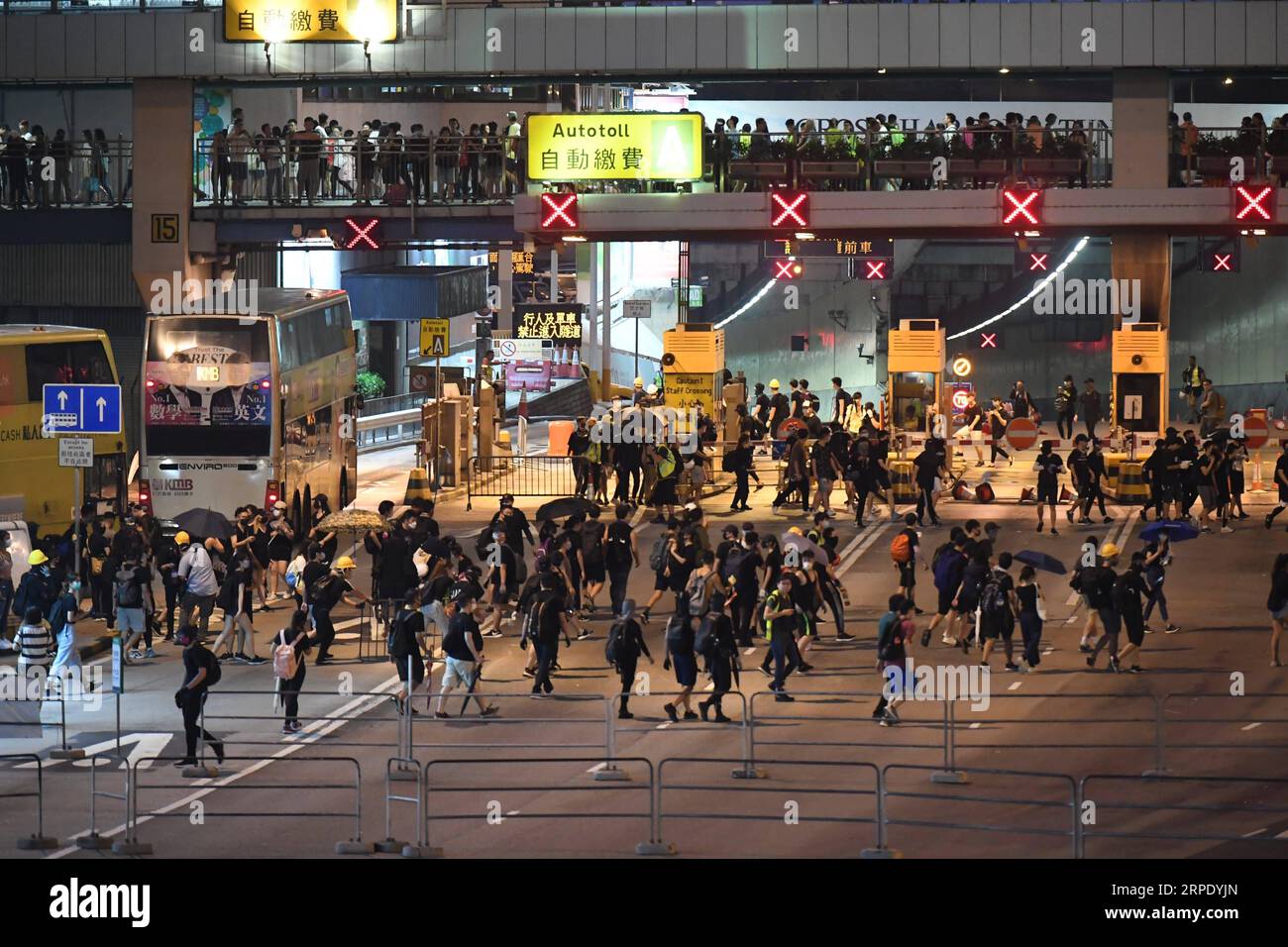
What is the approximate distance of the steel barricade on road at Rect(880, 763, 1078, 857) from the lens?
18281mm

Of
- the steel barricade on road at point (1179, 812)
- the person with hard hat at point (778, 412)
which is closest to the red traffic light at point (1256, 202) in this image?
the person with hard hat at point (778, 412)

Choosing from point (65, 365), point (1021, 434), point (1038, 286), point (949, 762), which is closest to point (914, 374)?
point (1021, 434)

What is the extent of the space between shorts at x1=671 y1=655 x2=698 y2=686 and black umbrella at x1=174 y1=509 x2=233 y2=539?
831cm

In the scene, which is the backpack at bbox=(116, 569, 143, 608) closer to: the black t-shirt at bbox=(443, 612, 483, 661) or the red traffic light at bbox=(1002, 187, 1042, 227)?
the black t-shirt at bbox=(443, 612, 483, 661)

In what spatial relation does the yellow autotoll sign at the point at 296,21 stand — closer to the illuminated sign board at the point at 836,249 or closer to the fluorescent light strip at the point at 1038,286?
the illuminated sign board at the point at 836,249

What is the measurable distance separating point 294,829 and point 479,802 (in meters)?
1.67

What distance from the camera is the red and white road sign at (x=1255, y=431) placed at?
3903cm

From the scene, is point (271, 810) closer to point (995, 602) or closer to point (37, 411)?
point (995, 602)

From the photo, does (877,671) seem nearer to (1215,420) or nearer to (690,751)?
(690,751)

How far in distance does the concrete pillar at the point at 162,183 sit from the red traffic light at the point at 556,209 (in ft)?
24.5

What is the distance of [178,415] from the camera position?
35.7m

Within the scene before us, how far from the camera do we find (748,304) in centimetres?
→ 6606

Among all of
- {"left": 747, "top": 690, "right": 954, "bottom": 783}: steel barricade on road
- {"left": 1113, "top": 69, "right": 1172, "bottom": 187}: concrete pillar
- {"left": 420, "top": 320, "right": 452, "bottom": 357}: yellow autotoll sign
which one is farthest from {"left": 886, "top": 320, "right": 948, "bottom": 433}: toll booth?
{"left": 747, "top": 690, "right": 954, "bottom": 783}: steel barricade on road
